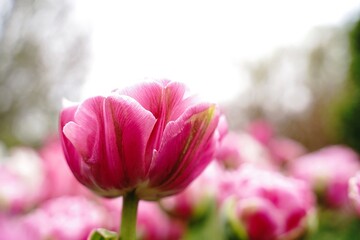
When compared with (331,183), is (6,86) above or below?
below

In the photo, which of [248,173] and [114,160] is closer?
[114,160]

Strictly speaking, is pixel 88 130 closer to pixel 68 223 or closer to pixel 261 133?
pixel 68 223

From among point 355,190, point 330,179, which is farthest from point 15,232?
point 330,179

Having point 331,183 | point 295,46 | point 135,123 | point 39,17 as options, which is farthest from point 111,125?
point 295,46

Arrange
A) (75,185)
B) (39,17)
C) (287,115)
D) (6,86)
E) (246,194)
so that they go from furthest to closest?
(287,115), (39,17), (6,86), (75,185), (246,194)

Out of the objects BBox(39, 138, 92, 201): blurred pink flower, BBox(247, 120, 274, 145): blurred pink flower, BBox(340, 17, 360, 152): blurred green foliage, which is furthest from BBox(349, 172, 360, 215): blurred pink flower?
BBox(340, 17, 360, 152): blurred green foliage

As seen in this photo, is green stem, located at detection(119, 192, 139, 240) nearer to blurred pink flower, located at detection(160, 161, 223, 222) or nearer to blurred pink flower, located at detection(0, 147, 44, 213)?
blurred pink flower, located at detection(160, 161, 223, 222)

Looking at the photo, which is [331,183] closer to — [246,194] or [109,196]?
[246,194]
